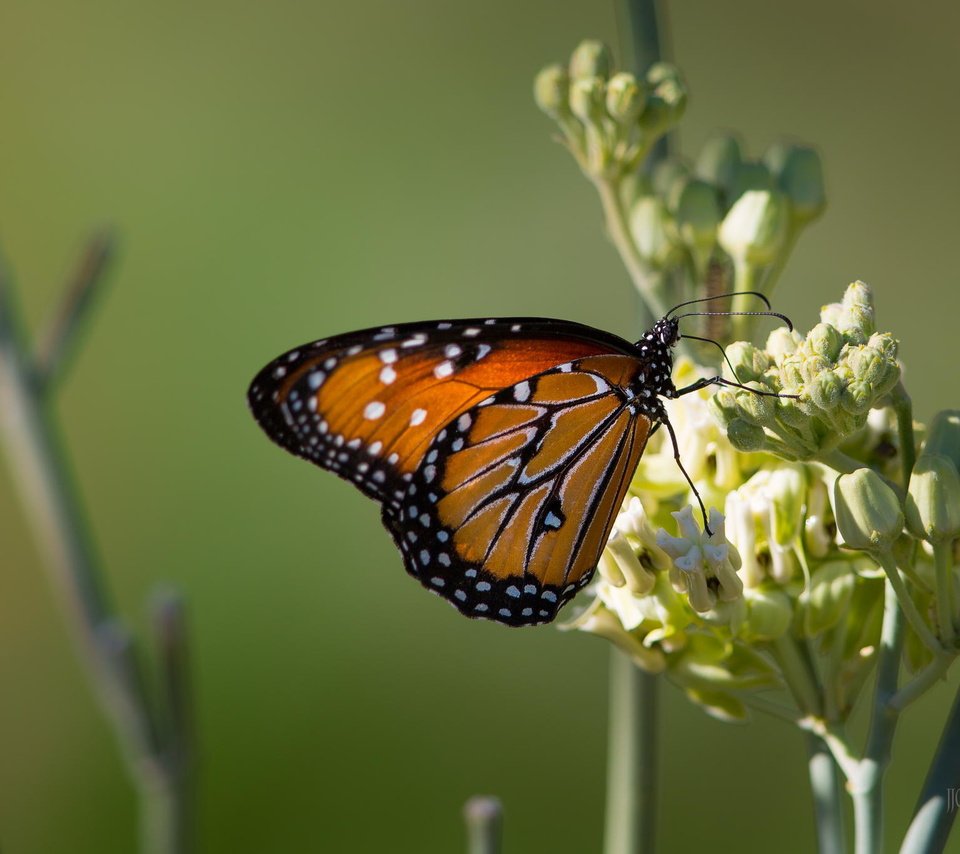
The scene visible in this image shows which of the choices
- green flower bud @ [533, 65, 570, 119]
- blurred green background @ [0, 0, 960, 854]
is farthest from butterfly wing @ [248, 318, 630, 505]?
blurred green background @ [0, 0, 960, 854]

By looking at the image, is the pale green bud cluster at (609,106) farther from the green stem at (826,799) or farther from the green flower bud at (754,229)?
the green stem at (826,799)

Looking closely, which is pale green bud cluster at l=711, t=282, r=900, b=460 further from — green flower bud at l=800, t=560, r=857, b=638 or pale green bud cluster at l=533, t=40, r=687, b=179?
pale green bud cluster at l=533, t=40, r=687, b=179

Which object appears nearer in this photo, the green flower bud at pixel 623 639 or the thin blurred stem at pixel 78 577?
the green flower bud at pixel 623 639

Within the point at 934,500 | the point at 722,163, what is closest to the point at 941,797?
the point at 934,500

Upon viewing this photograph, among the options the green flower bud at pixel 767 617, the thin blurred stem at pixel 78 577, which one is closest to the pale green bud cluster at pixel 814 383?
the green flower bud at pixel 767 617

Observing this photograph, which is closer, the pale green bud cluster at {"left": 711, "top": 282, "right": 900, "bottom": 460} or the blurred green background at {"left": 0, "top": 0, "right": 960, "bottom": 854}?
the pale green bud cluster at {"left": 711, "top": 282, "right": 900, "bottom": 460}
